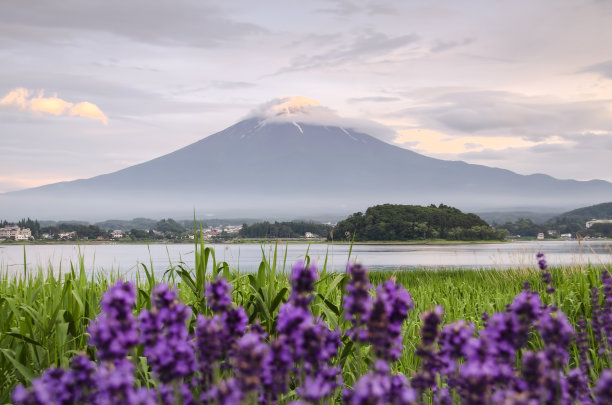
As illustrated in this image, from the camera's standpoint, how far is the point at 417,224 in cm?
10194

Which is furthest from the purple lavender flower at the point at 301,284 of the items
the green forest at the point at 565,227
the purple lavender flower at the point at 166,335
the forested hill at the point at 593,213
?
the forested hill at the point at 593,213

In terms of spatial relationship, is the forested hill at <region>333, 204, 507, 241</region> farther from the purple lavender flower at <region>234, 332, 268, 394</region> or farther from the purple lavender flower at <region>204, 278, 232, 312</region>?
the purple lavender flower at <region>234, 332, 268, 394</region>

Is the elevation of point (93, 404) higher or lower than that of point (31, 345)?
higher

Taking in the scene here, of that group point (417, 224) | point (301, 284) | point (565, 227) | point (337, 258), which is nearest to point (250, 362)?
point (301, 284)

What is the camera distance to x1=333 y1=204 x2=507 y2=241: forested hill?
10181cm

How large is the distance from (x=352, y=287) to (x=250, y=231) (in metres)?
113

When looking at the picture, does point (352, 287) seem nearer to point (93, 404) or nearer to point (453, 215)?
point (93, 404)

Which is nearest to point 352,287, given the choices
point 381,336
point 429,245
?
point 381,336

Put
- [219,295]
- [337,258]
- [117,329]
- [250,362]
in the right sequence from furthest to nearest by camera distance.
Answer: [337,258] < [219,295] < [117,329] < [250,362]

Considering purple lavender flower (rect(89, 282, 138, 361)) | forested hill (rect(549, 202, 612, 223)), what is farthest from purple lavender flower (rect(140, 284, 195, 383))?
forested hill (rect(549, 202, 612, 223))

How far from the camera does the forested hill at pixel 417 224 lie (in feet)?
334

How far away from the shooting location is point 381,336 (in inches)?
104

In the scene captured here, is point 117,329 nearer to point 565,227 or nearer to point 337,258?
point 337,258

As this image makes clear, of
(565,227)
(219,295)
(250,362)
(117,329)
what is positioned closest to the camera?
(250,362)
